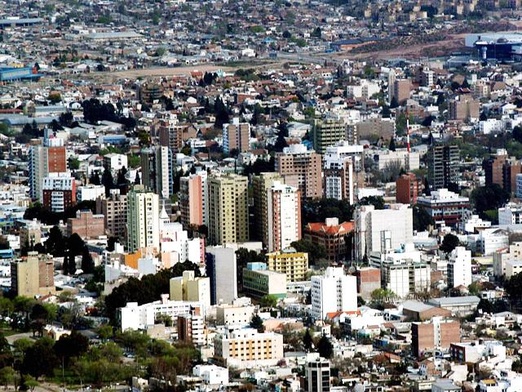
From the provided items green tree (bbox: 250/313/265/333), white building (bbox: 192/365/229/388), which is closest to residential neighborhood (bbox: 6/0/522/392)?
white building (bbox: 192/365/229/388)

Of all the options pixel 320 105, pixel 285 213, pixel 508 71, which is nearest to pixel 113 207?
pixel 285 213

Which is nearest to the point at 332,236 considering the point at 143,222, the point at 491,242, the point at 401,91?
the point at 491,242

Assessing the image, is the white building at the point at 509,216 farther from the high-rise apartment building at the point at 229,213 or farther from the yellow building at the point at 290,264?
the yellow building at the point at 290,264

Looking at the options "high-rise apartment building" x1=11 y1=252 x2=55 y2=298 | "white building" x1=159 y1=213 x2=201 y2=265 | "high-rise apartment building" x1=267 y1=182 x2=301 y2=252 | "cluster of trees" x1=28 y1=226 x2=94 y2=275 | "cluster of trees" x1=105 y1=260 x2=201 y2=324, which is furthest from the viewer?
"high-rise apartment building" x1=267 y1=182 x2=301 y2=252

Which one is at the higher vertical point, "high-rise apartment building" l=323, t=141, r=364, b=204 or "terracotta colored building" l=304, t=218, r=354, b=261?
"high-rise apartment building" l=323, t=141, r=364, b=204

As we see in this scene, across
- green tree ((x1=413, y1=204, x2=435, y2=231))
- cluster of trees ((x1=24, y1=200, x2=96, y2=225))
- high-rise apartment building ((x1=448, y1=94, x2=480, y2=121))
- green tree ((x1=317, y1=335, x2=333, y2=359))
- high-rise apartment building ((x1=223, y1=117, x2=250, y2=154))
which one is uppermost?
high-rise apartment building ((x1=448, y1=94, x2=480, y2=121))

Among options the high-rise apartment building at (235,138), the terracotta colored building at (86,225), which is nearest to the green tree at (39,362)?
the terracotta colored building at (86,225)

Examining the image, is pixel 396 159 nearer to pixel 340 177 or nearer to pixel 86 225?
pixel 340 177

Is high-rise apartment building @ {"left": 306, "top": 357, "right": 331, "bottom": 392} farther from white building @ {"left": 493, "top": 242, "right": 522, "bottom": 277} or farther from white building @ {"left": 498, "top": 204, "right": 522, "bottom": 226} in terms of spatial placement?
white building @ {"left": 498, "top": 204, "right": 522, "bottom": 226}

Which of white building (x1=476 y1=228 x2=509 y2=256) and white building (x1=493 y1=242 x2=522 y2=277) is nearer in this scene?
white building (x1=493 y1=242 x2=522 y2=277)
